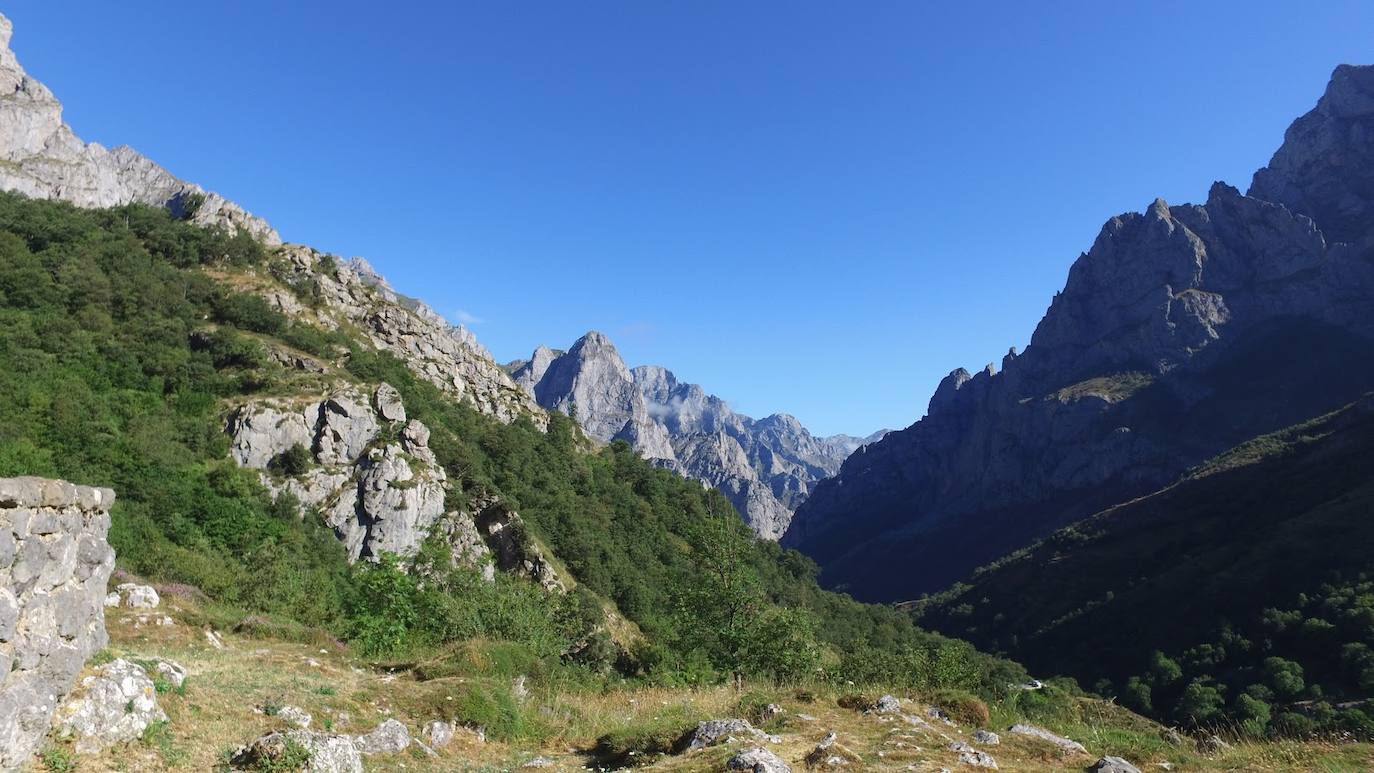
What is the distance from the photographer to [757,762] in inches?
356

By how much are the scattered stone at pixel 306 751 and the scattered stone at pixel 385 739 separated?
1445 millimetres

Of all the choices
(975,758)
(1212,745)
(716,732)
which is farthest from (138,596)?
(1212,745)

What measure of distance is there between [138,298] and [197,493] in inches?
1313

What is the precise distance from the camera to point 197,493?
4581 cm

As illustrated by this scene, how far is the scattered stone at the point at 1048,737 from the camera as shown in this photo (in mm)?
11581

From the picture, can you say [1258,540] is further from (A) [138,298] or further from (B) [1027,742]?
(A) [138,298]

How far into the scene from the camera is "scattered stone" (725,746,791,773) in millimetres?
A: 8898

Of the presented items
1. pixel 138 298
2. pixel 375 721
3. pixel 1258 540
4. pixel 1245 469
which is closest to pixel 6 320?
pixel 138 298

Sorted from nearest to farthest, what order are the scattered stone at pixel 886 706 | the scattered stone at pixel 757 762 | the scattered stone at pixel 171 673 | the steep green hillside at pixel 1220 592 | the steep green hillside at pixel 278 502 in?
1. the scattered stone at pixel 757 762
2. the scattered stone at pixel 171 673
3. the scattered stone at pixel 886 706
4. the steep green hillside at pixel 278 502
5. the steep green hillside at pixel 1220 592

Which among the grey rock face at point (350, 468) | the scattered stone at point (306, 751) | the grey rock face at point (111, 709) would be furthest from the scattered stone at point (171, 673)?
the grey rock face at point (350, 468)

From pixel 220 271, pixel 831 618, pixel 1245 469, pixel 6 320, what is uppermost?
pixel 220 271

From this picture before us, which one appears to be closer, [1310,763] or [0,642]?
[0,642]

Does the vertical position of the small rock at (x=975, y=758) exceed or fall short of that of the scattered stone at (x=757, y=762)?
it falls short

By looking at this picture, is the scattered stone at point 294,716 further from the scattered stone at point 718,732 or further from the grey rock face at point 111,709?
the scattered stone at point 718,732
